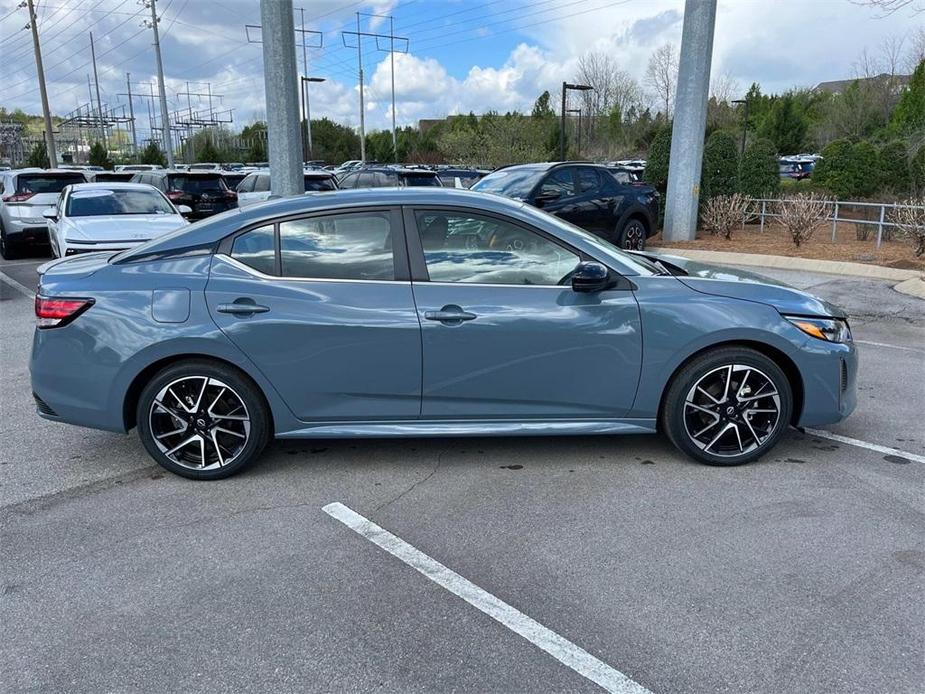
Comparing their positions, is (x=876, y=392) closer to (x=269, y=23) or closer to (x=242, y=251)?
(x=242, y=251)

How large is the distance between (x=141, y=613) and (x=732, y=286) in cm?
350

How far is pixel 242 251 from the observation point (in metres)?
4.17

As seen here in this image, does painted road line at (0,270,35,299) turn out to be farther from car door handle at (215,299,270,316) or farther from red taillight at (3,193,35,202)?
car door handle at (215,299,270,316)

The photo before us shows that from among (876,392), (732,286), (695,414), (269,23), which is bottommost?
(876,392)

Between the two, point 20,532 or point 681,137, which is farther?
point 681,137

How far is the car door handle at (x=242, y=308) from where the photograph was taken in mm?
4031

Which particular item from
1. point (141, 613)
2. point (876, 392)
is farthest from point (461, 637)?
point (876, 392)

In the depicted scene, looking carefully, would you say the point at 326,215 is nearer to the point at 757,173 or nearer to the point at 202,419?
the point at 202,419

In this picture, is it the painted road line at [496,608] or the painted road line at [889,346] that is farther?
the painted road line at [889,346]

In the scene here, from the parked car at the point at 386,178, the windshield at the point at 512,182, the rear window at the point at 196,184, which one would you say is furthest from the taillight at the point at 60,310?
the rear window at the point at 196,184

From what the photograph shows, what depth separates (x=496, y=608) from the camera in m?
2.98

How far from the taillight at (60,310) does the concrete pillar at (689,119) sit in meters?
12.9

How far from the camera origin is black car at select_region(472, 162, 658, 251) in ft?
39.2

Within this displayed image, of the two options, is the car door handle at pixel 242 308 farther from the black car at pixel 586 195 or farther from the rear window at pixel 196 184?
the rear window at pixel 196 184
